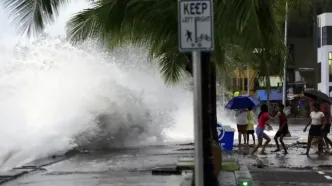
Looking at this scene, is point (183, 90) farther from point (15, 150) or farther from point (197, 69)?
point (197, 69)

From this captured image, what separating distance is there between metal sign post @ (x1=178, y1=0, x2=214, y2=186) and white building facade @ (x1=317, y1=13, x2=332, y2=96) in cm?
5217

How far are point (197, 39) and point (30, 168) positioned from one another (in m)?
8.26

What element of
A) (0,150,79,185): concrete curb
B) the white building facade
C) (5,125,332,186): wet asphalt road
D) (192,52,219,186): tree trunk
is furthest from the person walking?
the white building facade

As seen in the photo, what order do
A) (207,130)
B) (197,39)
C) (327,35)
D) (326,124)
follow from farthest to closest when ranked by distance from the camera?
1. (327,35)
2. (326,124)
3. (207,130)
4. (197,39)

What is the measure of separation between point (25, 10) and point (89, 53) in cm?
1368

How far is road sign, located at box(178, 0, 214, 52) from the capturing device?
5.76 m

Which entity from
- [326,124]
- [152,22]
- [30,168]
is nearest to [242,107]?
[326,124]

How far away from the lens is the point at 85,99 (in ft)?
65.8

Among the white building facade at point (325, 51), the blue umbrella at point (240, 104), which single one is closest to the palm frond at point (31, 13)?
the blue umbrella at point (240, 104)

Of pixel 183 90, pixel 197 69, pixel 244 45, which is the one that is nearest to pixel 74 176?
pixel 244 45

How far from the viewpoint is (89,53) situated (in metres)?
21.8

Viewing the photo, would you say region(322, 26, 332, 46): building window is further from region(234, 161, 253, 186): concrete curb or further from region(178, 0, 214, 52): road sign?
region(178, 0, 214, 52): road sign

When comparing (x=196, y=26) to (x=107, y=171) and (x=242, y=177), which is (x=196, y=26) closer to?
(x=242, y=177)

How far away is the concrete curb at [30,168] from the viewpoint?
11442 mm
